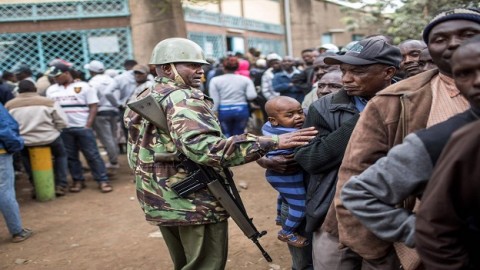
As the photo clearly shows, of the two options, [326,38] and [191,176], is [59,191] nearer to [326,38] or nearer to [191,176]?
→ [191,176]

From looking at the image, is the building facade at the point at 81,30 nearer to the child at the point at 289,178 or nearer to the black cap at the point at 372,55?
the child at the point at 289,178

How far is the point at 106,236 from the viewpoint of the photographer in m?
4.90

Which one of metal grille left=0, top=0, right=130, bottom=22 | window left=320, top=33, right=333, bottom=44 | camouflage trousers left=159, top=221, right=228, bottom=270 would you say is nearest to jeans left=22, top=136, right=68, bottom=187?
camouflage trousers left=159, top=221, right=228, bottom=270

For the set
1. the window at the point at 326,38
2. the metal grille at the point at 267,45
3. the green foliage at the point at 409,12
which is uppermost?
the window at the point at 326,38

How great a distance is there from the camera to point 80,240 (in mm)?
4848


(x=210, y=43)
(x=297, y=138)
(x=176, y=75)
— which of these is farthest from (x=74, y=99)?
(x=210, y=43)

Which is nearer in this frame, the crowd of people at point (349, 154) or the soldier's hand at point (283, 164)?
the crowd of people at point (349, 154)

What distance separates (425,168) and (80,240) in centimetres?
429

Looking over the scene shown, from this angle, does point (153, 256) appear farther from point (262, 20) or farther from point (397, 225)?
point (262, 20)

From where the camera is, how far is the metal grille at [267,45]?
17.3 meters

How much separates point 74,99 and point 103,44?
4.80m

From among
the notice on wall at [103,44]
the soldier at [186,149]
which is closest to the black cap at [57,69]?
the soldier at [186,149]

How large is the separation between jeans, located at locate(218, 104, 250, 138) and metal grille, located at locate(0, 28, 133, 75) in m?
4.43

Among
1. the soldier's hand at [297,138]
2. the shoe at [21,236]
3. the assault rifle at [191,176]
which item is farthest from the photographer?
the shoe at [21,236]
